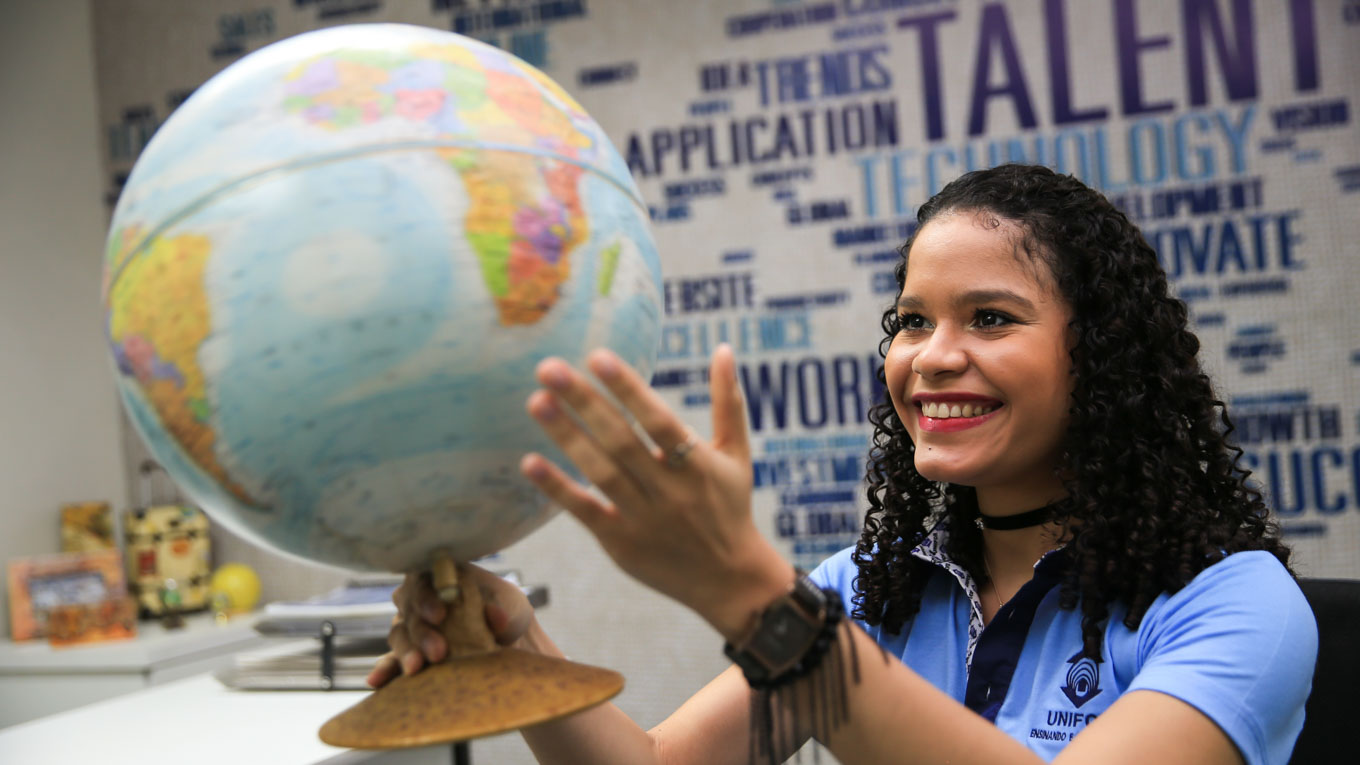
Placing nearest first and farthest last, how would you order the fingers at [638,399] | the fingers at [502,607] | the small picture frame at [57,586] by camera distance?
→ the fingers at [638,399] → the fingers at [502,607] → the small picture frame at [57,586]

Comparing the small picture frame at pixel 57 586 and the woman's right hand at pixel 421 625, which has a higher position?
the woman's right hand at pixel 421 625

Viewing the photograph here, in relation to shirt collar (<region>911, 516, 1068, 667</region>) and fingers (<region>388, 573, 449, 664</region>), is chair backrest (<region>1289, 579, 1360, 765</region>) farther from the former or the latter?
fingers (<region>388, 573, 449, 664</region>)

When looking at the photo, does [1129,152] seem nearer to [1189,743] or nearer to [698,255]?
[698,255]

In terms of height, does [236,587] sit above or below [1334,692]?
below

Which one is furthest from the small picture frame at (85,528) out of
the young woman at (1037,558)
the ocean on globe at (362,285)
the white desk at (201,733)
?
the ocean on globe at (362,285)

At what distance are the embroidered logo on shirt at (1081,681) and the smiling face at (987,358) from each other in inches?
8.0

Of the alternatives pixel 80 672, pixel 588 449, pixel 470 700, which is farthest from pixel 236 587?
pixel 588 449

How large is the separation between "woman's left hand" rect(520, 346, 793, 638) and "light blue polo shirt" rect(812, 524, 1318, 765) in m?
0.46

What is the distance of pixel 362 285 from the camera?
645 millimetres

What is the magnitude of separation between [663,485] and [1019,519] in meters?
0.70

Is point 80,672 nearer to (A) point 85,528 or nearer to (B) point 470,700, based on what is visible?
(A) point 85,528

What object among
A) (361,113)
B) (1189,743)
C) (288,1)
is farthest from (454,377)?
(288,1)

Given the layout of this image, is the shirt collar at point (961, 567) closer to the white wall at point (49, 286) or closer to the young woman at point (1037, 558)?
the young woman at point (1037, 558)

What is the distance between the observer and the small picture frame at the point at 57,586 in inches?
104
